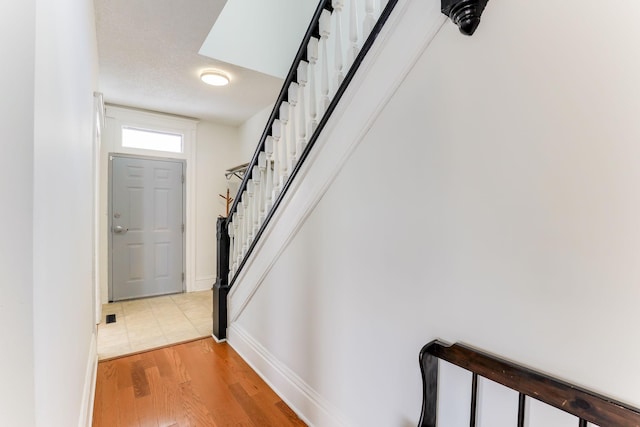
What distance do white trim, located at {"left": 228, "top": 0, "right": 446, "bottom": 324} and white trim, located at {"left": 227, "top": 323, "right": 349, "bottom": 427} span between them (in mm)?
636

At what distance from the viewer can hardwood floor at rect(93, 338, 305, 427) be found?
1.73 m

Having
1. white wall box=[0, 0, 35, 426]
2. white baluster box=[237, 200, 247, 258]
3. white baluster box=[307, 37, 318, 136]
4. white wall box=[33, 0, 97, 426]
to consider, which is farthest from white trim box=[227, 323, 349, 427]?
white baluster box=[307, 37, 318, 136]

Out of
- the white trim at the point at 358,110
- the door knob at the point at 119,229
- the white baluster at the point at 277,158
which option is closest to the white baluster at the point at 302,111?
the white trim at the point at 358,110

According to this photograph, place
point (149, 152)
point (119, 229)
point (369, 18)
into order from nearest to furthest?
1. point (369, 18)
2. point (119, 229)
3. point (149, 152)

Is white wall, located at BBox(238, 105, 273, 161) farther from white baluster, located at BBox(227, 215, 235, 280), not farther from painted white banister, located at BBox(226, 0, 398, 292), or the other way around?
painted white banister, located at BBox(226, 0, 398, 292)

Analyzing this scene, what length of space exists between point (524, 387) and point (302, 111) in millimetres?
1611

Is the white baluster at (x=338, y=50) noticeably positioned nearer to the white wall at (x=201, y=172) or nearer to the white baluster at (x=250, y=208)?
the white baluster at (x=250, y=208)

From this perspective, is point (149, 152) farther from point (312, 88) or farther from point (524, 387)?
point (524, 387)

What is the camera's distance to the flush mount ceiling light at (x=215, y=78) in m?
2.92

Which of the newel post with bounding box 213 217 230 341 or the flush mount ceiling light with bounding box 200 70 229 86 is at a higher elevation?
the flush mount ceiling light with bounding box 200 70 229 86

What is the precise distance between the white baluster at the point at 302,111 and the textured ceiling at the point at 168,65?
0.80 meters

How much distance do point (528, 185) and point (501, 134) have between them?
18 centimetres

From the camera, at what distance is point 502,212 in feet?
3.01

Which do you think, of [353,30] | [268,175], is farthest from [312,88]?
[268,175]
